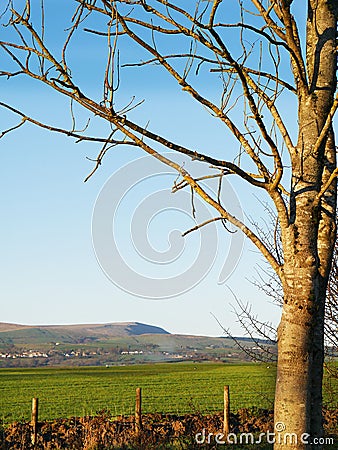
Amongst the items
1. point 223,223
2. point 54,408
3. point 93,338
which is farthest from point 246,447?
point 93,338

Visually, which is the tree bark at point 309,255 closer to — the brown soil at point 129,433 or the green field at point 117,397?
the brown soil at point 129,433

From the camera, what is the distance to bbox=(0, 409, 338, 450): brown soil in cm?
955

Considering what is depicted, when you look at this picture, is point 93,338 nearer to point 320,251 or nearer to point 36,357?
point 36,357

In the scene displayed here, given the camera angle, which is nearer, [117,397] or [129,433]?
[129,433]

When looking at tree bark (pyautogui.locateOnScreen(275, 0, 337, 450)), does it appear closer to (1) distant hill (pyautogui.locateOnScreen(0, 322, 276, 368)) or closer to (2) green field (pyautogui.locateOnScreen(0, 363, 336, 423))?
(2) green field (pyautogui.locateOnScreen(0, 363, 336, 423))

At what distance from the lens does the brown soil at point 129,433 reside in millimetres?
9547

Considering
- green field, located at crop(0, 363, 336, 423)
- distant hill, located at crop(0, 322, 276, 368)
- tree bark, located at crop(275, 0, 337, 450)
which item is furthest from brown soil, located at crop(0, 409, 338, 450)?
distant hill, located at crop(0, 322, 276, 368)

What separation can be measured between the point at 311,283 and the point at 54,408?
24.1 metres

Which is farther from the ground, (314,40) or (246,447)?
(314,40)

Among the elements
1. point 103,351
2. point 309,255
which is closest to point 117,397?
point 309,255

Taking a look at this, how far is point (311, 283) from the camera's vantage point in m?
3.79

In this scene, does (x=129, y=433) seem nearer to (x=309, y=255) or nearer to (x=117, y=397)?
(x=309, y=255)

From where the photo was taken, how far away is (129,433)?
38.8 ft

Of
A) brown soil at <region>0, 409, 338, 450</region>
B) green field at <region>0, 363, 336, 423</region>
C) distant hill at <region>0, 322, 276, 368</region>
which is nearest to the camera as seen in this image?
brown soil at <region>0, 409, 338, 450</region>
